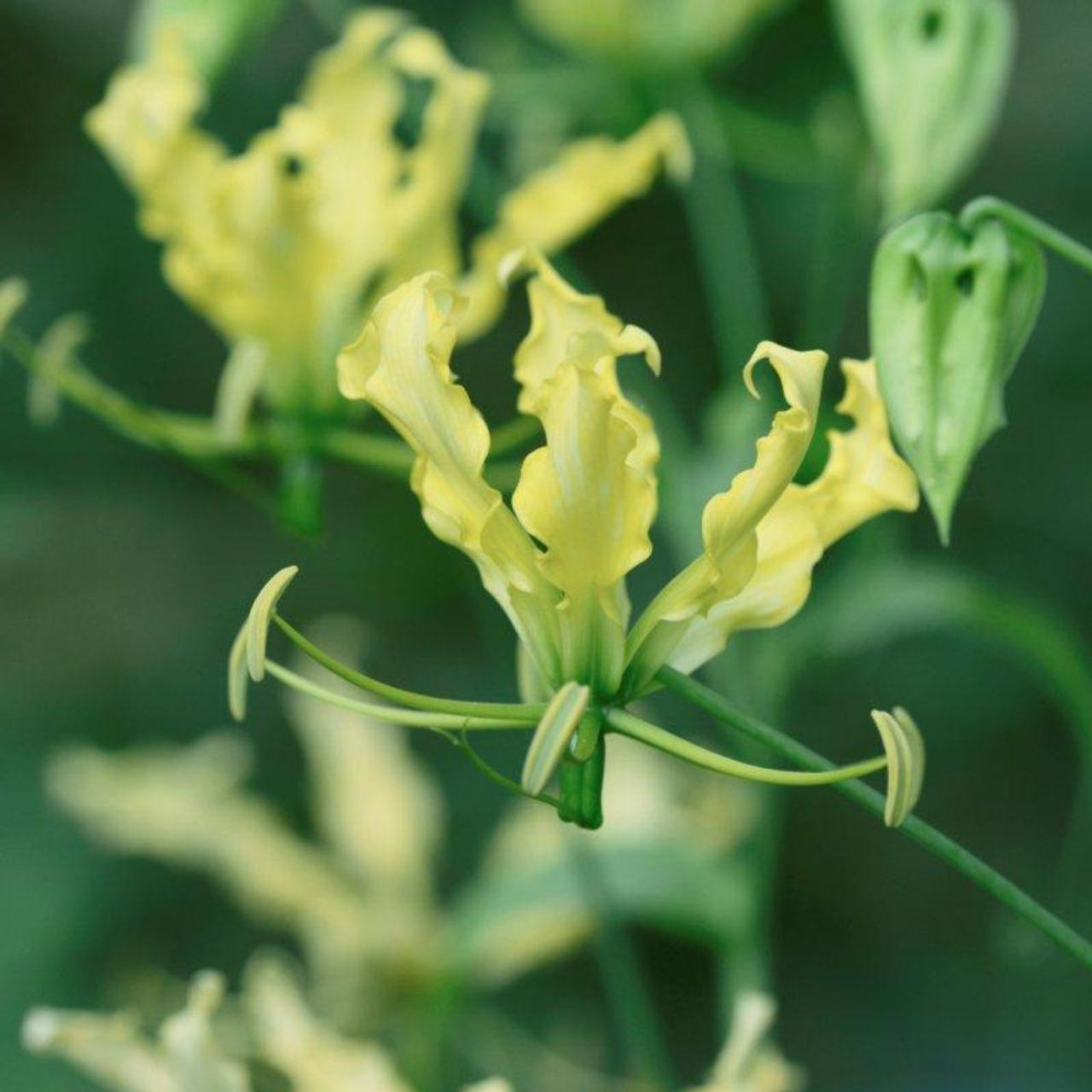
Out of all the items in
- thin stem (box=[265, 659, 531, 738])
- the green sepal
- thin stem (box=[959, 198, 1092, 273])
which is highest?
thin stem (box=[959, 198, 1092, 273])

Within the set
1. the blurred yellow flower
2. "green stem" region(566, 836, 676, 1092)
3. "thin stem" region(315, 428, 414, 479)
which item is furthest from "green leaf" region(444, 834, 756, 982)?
"thin stem" region(315, 428, 414, 479)

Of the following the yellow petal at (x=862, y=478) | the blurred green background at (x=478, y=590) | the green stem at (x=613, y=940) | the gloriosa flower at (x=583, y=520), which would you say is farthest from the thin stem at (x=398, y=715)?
the blurred green background at (x=478, y=590)

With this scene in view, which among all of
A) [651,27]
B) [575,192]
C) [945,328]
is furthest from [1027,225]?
[651,27]

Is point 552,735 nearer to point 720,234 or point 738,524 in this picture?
point 738,524

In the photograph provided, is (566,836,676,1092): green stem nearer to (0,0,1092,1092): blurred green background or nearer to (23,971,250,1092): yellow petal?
(23,971,250,1092): yellow petal

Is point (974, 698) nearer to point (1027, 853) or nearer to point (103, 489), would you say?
point (1027, 853)

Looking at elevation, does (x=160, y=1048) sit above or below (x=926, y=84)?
below
